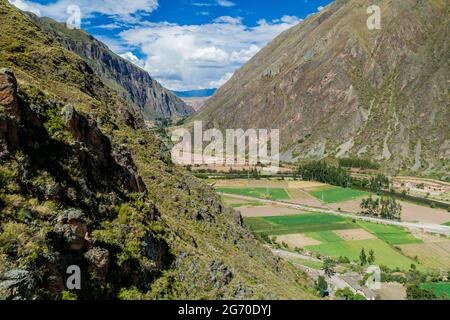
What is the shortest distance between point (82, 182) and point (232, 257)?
15746mm

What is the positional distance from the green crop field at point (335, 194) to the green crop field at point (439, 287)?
237 feet

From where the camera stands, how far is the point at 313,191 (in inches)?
6230

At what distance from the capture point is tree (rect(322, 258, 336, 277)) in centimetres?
7369

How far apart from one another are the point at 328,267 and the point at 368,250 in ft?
58.4

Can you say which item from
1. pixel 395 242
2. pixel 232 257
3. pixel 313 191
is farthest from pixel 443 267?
pixel 313 191

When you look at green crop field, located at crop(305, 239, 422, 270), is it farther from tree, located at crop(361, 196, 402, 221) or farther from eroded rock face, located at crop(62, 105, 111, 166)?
eroded rock face, located at crop(62, 105, 111, 166)

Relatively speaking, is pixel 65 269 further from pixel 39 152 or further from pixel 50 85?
pixel 50 85

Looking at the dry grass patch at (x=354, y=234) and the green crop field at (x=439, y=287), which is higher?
the dry grass patch at (x=354, y=234)

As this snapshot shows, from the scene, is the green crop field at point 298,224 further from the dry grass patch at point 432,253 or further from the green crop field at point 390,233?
the dry grass patch at point 432,253

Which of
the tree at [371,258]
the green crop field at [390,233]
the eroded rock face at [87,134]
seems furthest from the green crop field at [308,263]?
the eroded rock face at [87,134]

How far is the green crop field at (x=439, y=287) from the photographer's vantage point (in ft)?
221

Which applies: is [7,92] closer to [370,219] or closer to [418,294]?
[418,294]

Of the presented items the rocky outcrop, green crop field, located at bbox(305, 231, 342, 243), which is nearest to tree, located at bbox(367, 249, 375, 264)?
green crop field, located at bbox(305, 231, 342, 243)

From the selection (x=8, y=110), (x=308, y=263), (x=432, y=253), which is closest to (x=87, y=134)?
(x=8, y=110)
